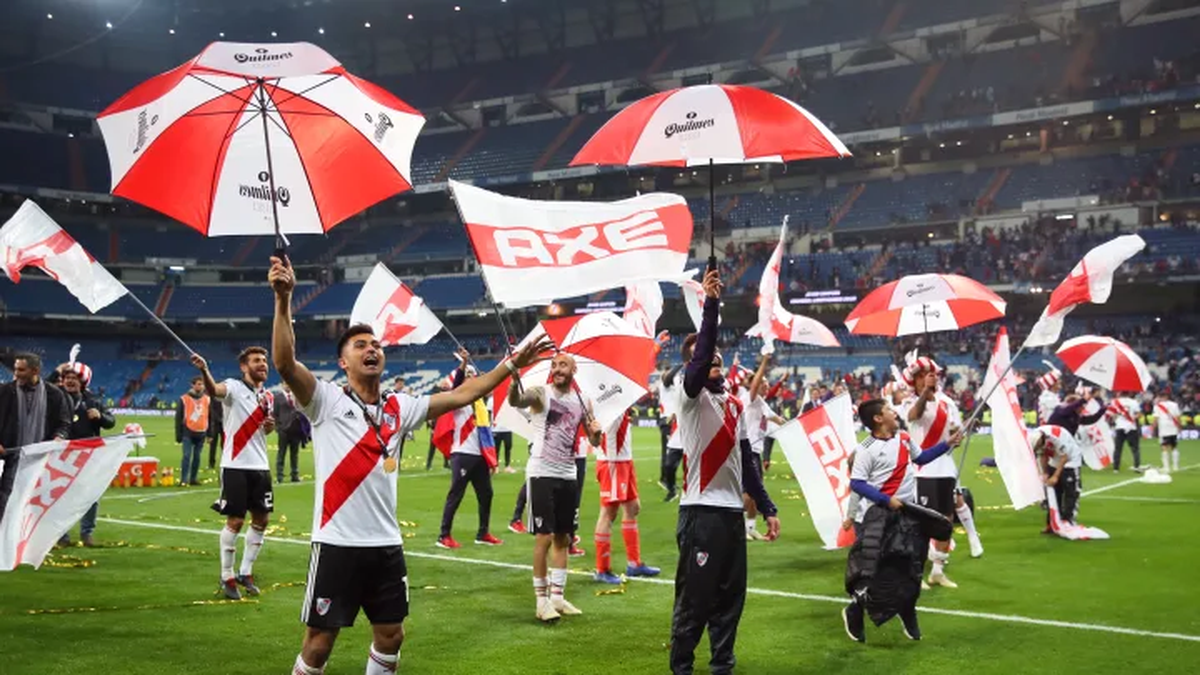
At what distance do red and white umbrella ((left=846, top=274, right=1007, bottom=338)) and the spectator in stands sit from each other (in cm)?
1187

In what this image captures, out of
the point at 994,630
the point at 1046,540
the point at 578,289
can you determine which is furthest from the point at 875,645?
the point at 1046,540

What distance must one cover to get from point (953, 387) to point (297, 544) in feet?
114

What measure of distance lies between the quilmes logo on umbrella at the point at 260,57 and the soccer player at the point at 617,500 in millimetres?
5614

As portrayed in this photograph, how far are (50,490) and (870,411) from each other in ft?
23.7

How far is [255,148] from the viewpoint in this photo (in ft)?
23.4

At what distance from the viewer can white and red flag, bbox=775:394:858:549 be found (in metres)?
9.44

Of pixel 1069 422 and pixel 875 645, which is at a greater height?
pixel 1069 422

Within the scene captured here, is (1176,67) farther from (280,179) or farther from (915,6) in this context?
(280,179)

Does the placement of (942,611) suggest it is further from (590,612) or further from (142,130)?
(142,130)

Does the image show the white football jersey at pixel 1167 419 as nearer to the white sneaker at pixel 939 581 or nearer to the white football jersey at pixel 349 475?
the white sneaker at pixel 939 581

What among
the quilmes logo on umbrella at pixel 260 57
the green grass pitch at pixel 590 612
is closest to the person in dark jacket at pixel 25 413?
the green grass pitch at pixel 590 612

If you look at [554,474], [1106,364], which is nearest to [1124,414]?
[1106,364]

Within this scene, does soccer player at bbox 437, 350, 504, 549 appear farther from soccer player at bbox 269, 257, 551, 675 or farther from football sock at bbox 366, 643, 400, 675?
football sock at bbox 366, 643, 400, 675

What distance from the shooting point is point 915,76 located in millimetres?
55438
